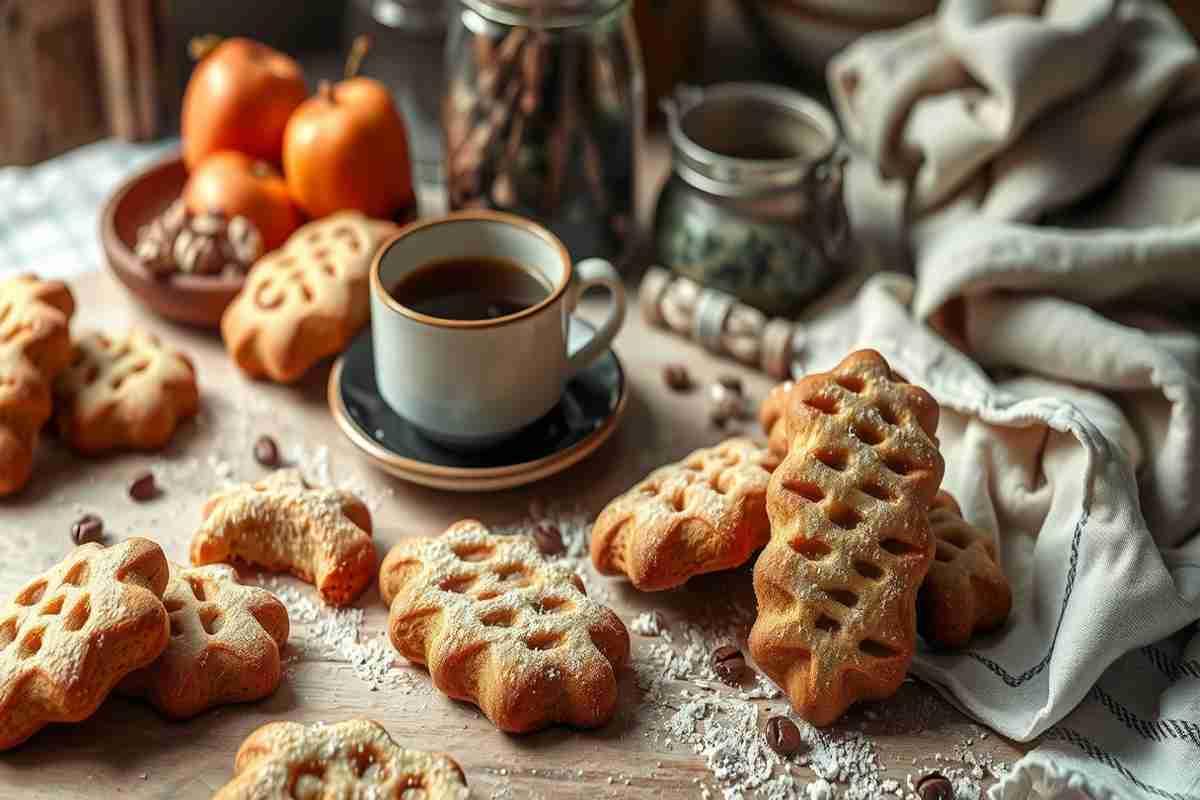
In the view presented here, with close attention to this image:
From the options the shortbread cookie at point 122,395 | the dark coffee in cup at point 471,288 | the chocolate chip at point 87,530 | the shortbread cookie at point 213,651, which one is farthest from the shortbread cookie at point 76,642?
the dark coffee in cup at point 471,288

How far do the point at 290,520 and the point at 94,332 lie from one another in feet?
1.15

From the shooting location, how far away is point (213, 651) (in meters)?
0.98

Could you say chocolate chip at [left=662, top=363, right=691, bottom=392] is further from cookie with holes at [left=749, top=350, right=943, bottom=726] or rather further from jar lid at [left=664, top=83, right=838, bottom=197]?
cookie with holes at [left=749, top=350, right=943, bottom=726]

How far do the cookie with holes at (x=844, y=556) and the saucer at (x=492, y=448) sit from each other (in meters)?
0.26

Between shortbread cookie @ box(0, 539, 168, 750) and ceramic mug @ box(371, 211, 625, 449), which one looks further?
ceramic mug @ box(371, 211, 625, 449)

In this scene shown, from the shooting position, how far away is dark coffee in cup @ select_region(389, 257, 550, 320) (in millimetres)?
1226

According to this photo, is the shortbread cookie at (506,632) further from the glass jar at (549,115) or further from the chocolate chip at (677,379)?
the glass jar at (549,115)

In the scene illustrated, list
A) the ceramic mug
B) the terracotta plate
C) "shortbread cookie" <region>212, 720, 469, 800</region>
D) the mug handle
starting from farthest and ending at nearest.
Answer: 1. the terracotta plate
2. the mug handle
3. the ceramic mug
4. "shortbread cookie" <region>212, 720, 469, 800</region>

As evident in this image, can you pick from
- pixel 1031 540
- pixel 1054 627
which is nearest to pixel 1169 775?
pixel 1054 627

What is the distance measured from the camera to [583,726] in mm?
1000

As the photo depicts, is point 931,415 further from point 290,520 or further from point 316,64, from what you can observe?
point 316,64

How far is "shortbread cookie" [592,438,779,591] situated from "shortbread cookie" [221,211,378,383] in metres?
0.36

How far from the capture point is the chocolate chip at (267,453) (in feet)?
4.10

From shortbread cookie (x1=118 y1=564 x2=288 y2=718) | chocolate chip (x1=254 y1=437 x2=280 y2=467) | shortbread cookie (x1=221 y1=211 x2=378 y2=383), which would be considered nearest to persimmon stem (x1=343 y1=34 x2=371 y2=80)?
shortbread cookie (x1=221 y1=211 x2=378 y2=383)
